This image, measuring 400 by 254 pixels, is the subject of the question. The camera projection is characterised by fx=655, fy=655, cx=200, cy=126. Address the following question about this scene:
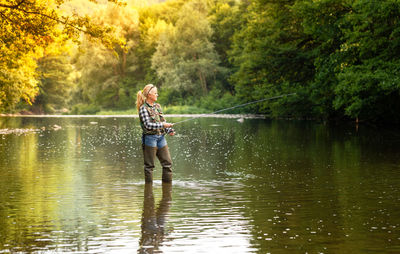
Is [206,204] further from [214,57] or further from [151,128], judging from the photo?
[214,57]

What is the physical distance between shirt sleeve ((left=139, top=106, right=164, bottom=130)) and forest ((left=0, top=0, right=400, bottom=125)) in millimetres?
6341

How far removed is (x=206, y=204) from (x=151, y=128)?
2.21 meters

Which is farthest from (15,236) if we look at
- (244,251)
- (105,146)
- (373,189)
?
(105,146)

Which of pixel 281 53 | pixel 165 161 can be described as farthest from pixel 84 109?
pixel 165 161

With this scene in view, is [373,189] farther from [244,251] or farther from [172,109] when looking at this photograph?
[172,109]

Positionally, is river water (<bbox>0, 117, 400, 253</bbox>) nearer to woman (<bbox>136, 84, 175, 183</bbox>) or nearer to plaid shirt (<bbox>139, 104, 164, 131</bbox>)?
woman (<bbox>136, 84, 175, 183</bbox>)

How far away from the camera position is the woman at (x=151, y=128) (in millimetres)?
11078

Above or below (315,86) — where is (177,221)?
below

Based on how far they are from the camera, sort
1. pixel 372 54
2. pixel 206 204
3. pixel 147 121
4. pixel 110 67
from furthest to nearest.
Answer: pixel 110 67
pixel 372 54
pixel 147 121
pixel 206 204

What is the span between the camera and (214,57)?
69750mm

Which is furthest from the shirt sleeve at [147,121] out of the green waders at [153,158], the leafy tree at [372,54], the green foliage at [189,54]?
the green foliage at [189,54]

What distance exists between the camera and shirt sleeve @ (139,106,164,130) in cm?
1106

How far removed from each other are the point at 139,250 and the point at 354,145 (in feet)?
52.2

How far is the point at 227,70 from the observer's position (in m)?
69.6
